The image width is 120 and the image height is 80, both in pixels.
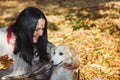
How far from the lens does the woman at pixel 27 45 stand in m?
4.29

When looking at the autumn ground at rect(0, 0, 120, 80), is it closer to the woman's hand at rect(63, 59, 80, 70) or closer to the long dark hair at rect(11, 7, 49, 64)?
the long dark hair at rect(11, 7, 49, 64)

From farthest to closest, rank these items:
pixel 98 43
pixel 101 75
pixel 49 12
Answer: pixel 49 12
pixel 98 43
pixel 101 75

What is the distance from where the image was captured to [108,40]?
7340mm

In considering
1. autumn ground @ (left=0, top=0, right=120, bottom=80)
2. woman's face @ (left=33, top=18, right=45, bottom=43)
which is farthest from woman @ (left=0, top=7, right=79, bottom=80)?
autumn ground @ (left=0, top=0, right=120, bottom=80)

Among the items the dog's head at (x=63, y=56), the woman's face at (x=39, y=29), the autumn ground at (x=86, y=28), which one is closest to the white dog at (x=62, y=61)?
the dog's head at (x=63, y=56)

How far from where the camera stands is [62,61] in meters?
4.17

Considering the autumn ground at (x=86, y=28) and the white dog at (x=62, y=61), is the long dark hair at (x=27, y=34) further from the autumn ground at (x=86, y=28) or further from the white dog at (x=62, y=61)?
the autumn ground at (x=86, y=28)

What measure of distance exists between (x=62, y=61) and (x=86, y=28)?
3.99m

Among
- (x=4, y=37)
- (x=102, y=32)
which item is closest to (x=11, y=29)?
(x=4, y=37)

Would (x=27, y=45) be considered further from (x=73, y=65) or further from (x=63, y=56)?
(x=73, y=65)

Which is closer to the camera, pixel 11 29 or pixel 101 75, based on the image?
pixel 11 29

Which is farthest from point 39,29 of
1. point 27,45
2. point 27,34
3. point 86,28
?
point 86,28

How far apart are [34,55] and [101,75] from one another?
1.74 metres

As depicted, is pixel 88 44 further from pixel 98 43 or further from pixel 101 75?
pixel 101 75
